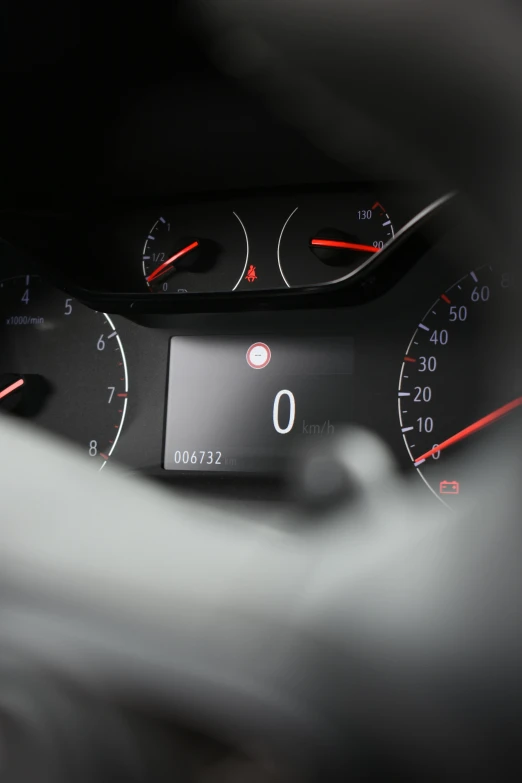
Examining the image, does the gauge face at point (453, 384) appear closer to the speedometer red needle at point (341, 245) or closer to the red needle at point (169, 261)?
the speedometer red needle at point (341, 245)

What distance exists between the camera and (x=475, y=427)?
5.31 ft

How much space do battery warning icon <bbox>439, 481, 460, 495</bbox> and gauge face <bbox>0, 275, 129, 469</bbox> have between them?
66 cm

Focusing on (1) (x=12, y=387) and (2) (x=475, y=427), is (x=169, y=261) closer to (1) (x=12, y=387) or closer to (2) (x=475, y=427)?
(1) (x=12, y=387)

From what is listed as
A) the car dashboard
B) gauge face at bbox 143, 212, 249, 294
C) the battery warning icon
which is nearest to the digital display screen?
the car dashboard

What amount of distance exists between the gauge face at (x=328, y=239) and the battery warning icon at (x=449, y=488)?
16.5 inches

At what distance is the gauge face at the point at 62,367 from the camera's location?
196 centimetres

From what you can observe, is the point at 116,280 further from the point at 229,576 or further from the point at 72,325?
the point at 229,576

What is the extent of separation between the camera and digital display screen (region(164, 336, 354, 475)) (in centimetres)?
179

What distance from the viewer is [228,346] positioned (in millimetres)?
1896

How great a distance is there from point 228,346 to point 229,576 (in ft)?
1.53

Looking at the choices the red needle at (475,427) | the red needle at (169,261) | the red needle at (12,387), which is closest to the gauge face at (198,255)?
the red needle at (169,261)

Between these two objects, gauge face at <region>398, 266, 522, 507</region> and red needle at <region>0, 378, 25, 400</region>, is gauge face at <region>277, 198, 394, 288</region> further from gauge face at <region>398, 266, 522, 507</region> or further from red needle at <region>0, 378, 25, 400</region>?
red needle at <region>0, 378, 25, 400</region>

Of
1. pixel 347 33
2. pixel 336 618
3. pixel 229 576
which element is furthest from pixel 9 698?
pixel 347 33

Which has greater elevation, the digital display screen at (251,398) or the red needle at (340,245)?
the red needle at (340,245)
